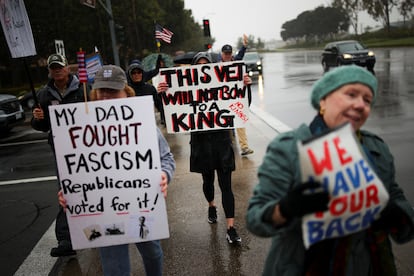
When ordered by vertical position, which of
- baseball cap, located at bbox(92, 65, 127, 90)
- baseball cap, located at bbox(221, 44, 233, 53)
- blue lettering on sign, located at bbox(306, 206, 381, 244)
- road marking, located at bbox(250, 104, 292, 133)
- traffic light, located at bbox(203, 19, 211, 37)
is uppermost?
traffic light, located at bbox(203, 19, 211, 37)

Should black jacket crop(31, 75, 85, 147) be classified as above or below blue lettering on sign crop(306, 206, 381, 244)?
above

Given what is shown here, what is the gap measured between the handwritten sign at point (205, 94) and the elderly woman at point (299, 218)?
99.9 inches

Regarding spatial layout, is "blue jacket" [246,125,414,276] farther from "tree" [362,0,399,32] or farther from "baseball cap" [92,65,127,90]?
"tree" [362,0,399,32]

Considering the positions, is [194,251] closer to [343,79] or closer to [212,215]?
[212,215]

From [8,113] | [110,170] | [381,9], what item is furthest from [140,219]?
[381,9]

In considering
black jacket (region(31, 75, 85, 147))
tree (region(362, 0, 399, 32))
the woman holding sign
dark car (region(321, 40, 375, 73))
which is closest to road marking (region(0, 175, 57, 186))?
black jacket (region(31, 75, 85, 147))

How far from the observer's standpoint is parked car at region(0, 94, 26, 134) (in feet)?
39.3

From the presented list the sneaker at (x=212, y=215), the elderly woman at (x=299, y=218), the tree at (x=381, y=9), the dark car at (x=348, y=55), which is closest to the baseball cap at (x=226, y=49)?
the sneaker at (x=212, y=215)

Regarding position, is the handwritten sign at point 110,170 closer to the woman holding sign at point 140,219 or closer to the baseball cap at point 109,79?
the woman holding sign at point 140,219

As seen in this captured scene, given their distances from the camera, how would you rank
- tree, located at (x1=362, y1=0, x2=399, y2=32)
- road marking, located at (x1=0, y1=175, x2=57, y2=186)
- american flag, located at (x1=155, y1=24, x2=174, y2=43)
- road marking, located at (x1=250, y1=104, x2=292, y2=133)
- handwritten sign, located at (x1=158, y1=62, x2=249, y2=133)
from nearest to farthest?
handwritten sign, located at (x1=158, y1=62, x2=249, y2=133), road marking, located at (x1=0, y1=175, x2=57, y2=186), american flag, located at (x1=155, y1=24, x2=174, y2=43), road marking, located at (x1=250, y1=104, x2=292, y2=133), tree, located at (x1=362, y1=0, x2=399, y2=32)

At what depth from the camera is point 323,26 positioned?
105438mm

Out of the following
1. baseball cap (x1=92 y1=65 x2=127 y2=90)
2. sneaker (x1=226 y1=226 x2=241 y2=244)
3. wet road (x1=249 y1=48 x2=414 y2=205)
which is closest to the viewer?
baseball cap (x1=92 y1=65 x2=127 y2=90)

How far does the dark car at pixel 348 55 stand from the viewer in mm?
19397

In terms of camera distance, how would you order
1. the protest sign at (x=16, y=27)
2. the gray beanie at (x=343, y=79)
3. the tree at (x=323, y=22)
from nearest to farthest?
the gray beanie at (x=343, y=79)
the protest sign at (x=16, y=27)
the tree at (x=323, y=22)
